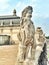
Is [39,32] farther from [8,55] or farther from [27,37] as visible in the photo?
[27,37]

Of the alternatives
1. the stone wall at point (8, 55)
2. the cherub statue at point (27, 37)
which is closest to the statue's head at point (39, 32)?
the stone wall at point (8, 55)

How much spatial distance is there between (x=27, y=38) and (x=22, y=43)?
0.31m

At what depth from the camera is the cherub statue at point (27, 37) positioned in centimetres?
1419

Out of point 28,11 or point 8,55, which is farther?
point 8,55

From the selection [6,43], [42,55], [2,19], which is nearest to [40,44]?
[42,55]

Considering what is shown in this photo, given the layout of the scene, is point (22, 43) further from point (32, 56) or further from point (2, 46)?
point (2, 46)

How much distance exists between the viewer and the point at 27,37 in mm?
14344

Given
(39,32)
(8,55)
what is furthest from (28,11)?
(39,32)

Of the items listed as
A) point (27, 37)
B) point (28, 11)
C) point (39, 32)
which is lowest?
point (39, 32)

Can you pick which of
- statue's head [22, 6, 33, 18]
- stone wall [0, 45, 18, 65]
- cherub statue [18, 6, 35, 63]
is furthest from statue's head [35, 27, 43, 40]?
statue's head [22, 6, 33, 18]

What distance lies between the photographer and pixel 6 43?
18.2 m

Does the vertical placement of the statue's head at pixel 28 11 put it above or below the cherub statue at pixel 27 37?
above

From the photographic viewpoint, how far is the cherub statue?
14.2 m

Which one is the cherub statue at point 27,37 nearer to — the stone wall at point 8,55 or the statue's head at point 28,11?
the statue's head at point 28,11
